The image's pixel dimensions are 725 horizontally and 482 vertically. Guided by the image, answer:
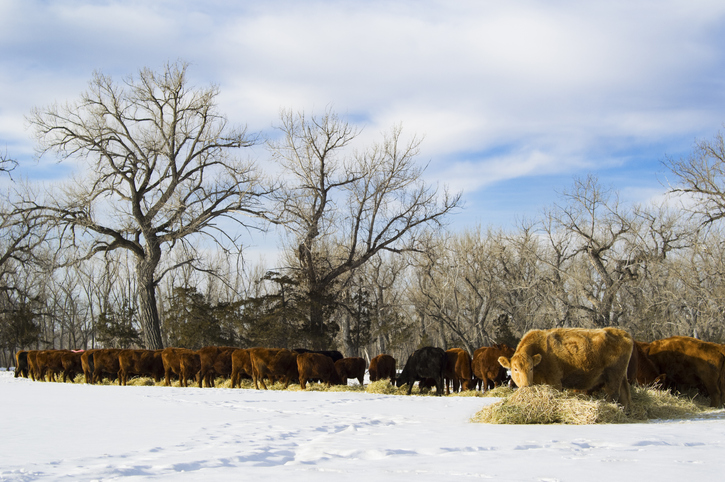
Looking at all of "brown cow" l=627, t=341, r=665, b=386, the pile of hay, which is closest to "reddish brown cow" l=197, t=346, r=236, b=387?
the pile of hay

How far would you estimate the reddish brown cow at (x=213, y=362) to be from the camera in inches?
742

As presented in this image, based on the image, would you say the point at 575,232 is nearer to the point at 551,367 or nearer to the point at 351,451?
the point at 551,367

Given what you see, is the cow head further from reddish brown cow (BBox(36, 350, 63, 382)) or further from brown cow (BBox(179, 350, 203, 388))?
reddish brown cow (BBox(36, 350, 63, 382))

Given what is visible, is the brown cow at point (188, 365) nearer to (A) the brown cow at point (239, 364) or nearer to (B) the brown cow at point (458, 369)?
(A) the brown cow at point (239, 364)

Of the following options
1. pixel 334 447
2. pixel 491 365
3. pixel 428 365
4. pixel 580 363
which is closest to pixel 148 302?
pixel 428 365

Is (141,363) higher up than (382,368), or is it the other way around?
(141,363)

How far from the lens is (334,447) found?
622 cm

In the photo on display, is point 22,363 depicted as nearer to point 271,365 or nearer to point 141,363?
point 141,363

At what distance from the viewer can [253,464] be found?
529cm

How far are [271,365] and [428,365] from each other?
500cm

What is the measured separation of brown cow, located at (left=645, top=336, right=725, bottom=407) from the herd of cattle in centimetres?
2

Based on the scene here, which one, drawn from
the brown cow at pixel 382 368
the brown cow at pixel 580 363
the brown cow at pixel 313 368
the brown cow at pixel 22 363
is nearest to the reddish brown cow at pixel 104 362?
the brown cow at pixel 22 363

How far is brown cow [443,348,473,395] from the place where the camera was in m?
17.5

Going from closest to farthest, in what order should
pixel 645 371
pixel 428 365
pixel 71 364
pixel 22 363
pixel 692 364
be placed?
pixel 692 364 < pixel 645 371 < pixel 428 365 < pixel 71 364 < pixel 22 363
